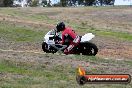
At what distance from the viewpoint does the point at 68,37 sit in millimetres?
20609

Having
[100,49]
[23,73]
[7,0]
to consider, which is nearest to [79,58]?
[23,73]

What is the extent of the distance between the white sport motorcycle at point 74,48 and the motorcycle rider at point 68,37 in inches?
6.5

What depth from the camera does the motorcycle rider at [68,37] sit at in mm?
20328

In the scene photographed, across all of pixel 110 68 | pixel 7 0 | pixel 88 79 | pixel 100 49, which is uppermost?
pixel 88 79

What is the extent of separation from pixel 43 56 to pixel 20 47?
5596 millimetres

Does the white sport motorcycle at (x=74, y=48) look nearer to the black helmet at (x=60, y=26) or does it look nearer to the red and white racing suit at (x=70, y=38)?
the red and white racing suit at (x=70, y=38)

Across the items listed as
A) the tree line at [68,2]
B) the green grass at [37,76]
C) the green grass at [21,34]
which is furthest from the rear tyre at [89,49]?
the tree line at [68,2]

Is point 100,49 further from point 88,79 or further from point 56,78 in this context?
point 88,79

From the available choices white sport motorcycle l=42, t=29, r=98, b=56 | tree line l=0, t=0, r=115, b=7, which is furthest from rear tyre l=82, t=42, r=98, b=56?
tree line l=0, t=0, r=115, b=7

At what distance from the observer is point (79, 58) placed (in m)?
17.4

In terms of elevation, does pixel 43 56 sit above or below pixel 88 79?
below

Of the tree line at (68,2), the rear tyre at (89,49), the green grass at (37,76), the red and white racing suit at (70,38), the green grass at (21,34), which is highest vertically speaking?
the green grass at (37,76)

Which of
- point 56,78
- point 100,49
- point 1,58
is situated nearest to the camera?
point 56,78

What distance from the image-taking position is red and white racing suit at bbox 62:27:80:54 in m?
20.4
